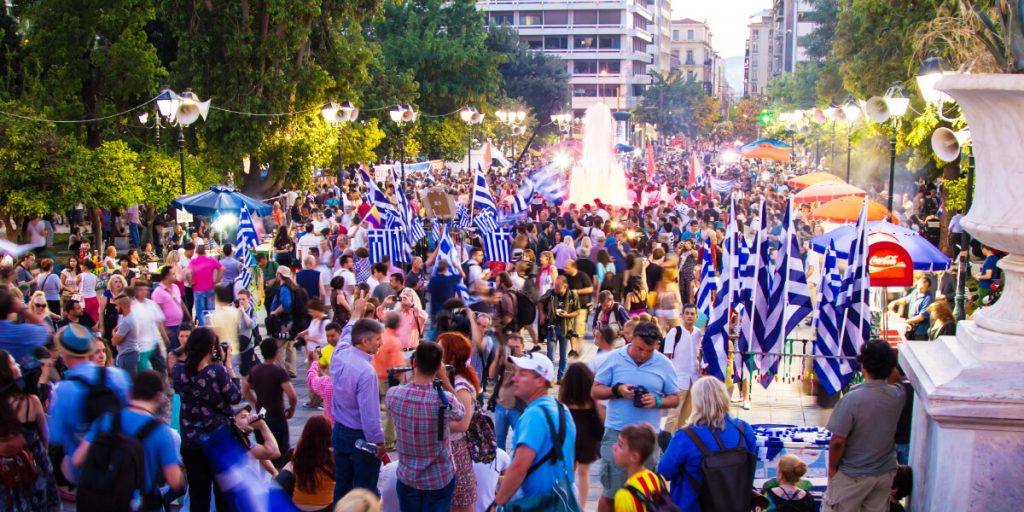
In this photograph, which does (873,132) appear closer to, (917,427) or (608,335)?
(608,335)

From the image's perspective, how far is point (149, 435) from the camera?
579 cm

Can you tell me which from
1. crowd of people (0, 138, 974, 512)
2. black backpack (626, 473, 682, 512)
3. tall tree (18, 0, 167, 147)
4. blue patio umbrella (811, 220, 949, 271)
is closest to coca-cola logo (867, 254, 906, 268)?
blue patio umbrella (811, 220, 949, 271)

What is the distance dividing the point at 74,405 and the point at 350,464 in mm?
1894

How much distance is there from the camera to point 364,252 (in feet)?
54.8

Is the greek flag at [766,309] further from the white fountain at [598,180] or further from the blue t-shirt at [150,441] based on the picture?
the white fountain at [598,180]

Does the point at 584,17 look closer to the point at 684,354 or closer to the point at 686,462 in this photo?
the point at 684,354

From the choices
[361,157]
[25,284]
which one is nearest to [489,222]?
[25,284]

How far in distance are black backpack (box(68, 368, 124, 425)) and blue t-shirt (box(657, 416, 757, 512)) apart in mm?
2920

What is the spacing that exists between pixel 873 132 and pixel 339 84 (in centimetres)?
1472

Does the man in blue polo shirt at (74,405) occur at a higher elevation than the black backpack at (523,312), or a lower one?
higher

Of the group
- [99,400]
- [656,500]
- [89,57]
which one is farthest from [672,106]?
[656,500]

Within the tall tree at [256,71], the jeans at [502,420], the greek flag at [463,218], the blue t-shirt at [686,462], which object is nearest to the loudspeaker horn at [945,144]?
the greek flag at [463,218]

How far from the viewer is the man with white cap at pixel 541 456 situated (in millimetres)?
5750

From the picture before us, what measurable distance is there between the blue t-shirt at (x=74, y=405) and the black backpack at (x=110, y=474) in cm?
42
